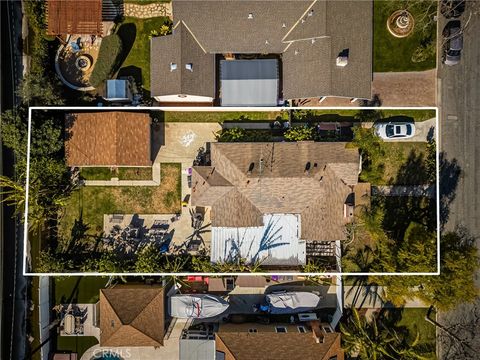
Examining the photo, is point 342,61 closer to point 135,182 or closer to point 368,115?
point 368,115

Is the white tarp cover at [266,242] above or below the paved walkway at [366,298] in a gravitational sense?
above

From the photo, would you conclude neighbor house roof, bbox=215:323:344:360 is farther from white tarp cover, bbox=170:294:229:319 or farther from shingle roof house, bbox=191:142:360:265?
shingle roof house, bbox=191:142:360:265

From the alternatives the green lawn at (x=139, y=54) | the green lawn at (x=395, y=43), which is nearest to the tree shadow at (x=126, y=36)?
the green lawn at (x=139, y=54)

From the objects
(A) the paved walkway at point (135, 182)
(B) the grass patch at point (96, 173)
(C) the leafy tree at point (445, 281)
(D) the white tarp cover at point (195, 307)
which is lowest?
(D) the white tarp cover at point (195, 307)

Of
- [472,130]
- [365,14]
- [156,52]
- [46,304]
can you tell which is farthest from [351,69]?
[46,304]

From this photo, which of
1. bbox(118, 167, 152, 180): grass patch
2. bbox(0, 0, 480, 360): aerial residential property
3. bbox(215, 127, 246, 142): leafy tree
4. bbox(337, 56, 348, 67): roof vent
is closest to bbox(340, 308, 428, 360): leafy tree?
bbox(0, 0, 480, 360): aerial residential property

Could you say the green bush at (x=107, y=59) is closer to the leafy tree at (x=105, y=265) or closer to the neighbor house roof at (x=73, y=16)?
the neighbor house roof at (x=73, y=16)
